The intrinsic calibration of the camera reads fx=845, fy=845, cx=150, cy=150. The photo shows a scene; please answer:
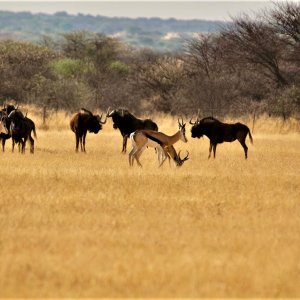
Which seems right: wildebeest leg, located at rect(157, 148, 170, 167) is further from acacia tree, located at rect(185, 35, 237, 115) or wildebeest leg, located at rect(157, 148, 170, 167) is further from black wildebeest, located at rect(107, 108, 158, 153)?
acacia tree, located at rect(185, 35, 237, 115)

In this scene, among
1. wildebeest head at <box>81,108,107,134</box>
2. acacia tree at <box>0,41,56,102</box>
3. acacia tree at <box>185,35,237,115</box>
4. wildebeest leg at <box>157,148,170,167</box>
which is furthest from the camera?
acacia tree at <box>0,41,56,102</box>

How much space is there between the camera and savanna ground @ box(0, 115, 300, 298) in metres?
8.47

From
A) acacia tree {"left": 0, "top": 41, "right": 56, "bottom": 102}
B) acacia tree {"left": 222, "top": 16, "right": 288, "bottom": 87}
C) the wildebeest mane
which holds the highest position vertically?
acacia tree {"left": 222, "top": 16, "right": 288, "bottom": 87}

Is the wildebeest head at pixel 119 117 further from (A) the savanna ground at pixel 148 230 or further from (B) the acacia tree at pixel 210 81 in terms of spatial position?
(B) the acacia tree at pixel 210 81

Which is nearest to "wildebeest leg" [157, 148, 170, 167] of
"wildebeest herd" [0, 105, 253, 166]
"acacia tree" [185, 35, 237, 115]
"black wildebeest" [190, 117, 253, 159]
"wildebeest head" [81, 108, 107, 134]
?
"wildebeest herd" [0, 105, 253, 166]

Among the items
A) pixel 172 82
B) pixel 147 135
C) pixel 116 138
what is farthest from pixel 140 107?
pixel 147 135

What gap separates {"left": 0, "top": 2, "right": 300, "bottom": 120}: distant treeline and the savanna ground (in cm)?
2151

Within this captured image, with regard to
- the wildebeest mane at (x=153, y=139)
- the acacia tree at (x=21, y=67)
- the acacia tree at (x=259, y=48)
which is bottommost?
the acacia tree at (x=21, y=67)

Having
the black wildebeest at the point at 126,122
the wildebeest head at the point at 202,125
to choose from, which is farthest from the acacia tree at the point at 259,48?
the wildebeest head at the point at 202,125

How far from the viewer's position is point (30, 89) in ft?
188

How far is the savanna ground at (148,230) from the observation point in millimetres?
8469

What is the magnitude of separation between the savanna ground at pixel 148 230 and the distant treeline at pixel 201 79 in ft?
70.6

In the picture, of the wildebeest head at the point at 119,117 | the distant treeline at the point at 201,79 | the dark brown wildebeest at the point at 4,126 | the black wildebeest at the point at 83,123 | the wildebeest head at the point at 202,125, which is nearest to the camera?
the wildebeest head at the point at 202,125

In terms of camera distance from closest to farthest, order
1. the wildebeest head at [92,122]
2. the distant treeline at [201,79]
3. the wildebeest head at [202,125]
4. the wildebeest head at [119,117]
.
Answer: the wildebeest head at [202,125] < the wildebeest head at [92,122] < the wildebeest head at [119,117] < the distant treeline at [201,79]
